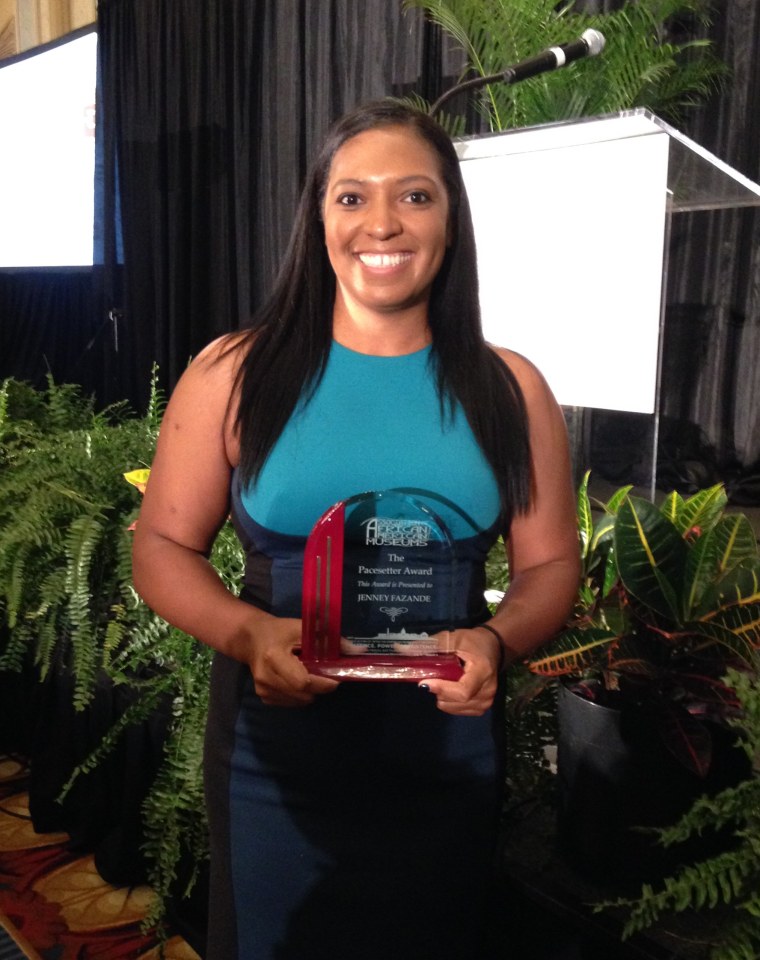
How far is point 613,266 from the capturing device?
181cm

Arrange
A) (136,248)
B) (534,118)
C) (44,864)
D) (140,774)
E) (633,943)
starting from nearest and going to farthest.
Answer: (633,943) → (140,774) → (44,864) → (534,118) → (136,248)

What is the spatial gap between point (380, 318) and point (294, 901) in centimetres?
61

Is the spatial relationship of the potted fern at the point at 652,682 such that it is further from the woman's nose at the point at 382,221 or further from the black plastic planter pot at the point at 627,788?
the woman's nose at the point at 382,221

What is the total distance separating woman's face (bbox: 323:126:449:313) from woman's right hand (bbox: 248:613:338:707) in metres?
0.33

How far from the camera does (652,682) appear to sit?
1.15m

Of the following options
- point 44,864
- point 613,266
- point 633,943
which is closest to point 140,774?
point 44,864

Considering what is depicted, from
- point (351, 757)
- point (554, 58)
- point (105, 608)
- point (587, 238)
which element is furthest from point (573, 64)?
point (351, 757)

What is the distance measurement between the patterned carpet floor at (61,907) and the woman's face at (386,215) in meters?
1.35

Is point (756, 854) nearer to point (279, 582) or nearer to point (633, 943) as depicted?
point (633, 943)

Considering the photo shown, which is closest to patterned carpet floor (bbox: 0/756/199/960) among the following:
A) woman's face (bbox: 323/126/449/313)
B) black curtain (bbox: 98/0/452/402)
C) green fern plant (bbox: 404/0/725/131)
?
woman's face (bbox: 323/126/449/313)

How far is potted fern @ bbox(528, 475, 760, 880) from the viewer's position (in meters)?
1.09

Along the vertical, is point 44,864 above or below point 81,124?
below

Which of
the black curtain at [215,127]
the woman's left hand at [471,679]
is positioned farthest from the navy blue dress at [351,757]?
the black curtain at [215,127]

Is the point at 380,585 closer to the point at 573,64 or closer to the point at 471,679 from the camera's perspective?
the point at 471,679
